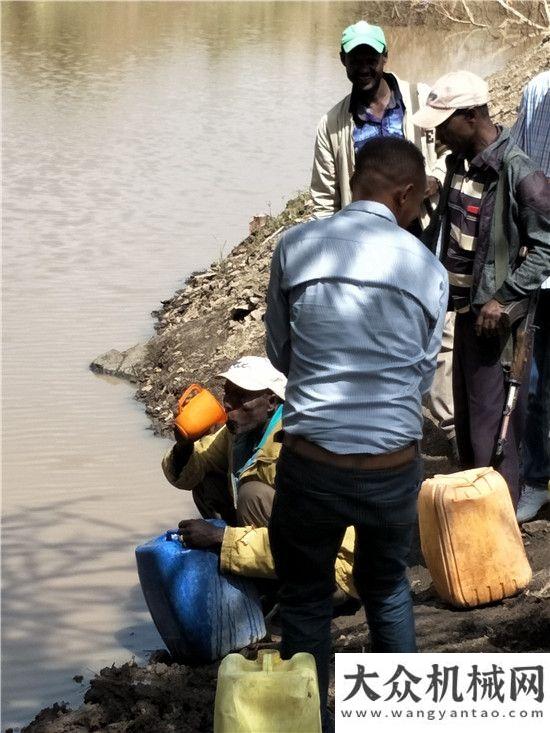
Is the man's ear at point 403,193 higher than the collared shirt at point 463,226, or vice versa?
the man's ear at point 403,193

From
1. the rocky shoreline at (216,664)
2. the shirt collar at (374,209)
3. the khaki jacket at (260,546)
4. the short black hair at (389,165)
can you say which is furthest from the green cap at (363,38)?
the shirt collar at (374,209)

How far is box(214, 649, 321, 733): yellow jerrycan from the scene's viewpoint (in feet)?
10.9

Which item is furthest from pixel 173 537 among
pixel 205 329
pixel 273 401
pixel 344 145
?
pixel 205 329

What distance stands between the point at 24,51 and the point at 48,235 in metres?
13.8

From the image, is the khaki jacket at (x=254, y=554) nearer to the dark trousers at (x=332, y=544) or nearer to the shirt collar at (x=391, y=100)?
the dark trousers at (x=332, y=544)

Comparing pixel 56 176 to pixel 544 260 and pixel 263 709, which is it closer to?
pixel 544 260

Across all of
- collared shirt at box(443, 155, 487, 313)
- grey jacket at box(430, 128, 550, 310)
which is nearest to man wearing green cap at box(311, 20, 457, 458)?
collared shirt at box(443, 155, 487, 313)

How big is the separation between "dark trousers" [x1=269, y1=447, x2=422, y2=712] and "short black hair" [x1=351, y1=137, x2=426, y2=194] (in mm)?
751

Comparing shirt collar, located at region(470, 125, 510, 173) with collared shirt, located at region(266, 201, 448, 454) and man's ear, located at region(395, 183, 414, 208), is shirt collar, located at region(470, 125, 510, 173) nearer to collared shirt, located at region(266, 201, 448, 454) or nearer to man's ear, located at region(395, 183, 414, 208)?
man's ear, located at region(395, 183, 414, 208)

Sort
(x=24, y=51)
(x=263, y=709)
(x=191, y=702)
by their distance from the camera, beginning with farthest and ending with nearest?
1. (x=24, y=51)
2. (x=191, y=702)
3. (x=263, y=709)

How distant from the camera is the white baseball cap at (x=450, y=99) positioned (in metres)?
4.78

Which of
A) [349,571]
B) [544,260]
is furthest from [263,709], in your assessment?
[544,260]

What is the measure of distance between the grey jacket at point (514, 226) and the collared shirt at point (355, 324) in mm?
1376

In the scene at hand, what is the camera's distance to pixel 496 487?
4.82 metres
